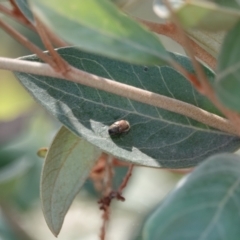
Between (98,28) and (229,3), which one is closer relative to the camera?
(98,28)

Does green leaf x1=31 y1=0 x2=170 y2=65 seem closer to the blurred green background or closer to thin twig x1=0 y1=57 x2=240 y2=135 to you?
thin twig x1=0 y1=57 x2=240 y2=135

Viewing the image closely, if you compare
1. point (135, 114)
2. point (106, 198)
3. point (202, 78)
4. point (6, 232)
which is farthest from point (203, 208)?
point (6, 232)

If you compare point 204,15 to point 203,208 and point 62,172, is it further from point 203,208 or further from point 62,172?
point 62,172

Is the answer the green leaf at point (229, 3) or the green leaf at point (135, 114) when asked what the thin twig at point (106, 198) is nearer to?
the green leaf at point (135, 114)

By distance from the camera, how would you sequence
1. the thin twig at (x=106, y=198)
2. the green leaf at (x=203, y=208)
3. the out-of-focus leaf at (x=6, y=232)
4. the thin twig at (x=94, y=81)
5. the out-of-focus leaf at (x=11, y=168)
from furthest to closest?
the out-of-focus leaf at (x=6, y=232)
the out-of-focus leaf at (x=11, y=168)
the thin twig at (x=106, y=198)
the thin twig at (x=94, y=81)
the green leaf at (x=203, y=208)

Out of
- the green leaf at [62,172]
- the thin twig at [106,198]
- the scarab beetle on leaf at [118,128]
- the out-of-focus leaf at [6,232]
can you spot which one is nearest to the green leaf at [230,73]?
the scarab beetle on leaf at [118,128]

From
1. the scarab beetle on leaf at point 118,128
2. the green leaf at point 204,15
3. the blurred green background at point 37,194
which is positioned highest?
the green leaf at point 204,15
